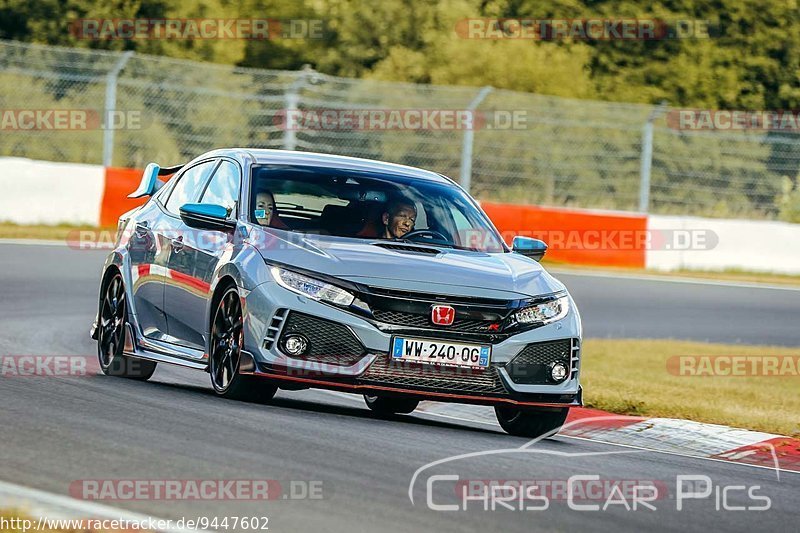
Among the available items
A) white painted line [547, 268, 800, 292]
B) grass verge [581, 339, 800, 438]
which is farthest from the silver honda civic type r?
white painted line [547, 268, 800, 292]

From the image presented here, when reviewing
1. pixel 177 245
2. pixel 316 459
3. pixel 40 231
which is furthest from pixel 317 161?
pixel 40 231

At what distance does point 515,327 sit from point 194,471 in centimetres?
273

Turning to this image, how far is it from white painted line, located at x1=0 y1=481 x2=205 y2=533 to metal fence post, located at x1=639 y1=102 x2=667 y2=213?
22.1m

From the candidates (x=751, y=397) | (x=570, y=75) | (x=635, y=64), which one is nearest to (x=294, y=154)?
(x=751, y=397)

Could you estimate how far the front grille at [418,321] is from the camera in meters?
8.54

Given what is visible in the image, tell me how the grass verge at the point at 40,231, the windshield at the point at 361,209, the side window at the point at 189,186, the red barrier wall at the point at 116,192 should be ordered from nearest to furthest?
the windshield at the point at 361,209 → the side window at the point at 189,186 → the grass verge at the point at 40,231 → the red barrier wall at the point at 116,192

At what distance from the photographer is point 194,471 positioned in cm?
654

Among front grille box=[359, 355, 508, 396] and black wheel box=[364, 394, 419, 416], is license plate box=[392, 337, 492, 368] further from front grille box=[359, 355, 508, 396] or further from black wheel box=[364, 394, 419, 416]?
black wheel box=[364, 394, 419, 416]

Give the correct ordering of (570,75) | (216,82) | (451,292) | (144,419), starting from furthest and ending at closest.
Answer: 1. (570,75)
2. (216,82)
3. (451,292)
4. (144,419)

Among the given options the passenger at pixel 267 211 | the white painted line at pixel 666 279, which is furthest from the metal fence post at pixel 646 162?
the passenger at pixel 267 211

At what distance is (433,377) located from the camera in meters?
8.59

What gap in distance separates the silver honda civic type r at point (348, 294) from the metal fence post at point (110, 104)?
15609 mm

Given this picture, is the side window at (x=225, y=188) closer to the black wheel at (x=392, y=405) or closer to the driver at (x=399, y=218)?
the driver at (x=399, y=218)

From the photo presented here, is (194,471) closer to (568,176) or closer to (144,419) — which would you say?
(144,419)
